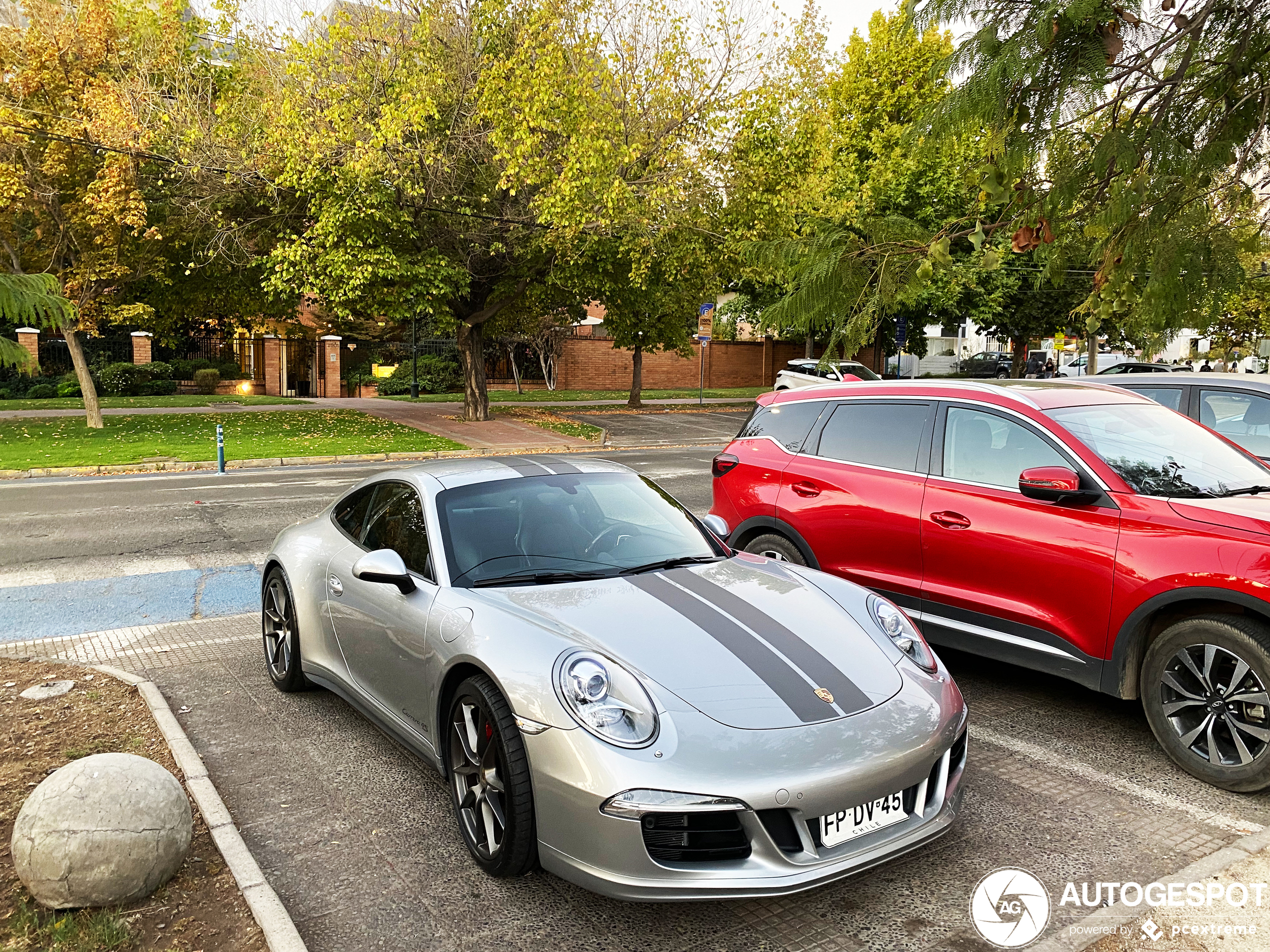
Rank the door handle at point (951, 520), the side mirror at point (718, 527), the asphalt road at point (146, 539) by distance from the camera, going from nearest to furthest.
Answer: the side mirror at point (718, 527)
the door handle at point (951, 520)
the asphalt road at point (146, 539)

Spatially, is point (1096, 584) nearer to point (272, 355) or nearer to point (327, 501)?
point (327, 501)

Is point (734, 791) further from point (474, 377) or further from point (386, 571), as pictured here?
point (474, 377)

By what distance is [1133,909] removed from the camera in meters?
3.33

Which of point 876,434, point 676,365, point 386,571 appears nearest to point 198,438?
point 876,434

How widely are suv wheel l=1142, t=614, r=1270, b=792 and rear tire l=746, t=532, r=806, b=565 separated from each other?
7.60 ft

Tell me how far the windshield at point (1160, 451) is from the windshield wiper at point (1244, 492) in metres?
0.01

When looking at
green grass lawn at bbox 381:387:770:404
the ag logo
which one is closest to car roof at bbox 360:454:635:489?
the ag logo

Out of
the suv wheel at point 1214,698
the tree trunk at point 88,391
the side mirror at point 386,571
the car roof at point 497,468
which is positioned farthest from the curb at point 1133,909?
the tree trunk at point 88,391

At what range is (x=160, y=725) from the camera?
15.7 feet

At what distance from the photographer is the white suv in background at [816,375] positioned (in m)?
6.79

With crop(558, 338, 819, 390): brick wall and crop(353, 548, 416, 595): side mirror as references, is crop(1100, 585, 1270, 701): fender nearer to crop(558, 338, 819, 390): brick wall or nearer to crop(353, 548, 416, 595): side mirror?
crop(353, 548, 416, 595): side mirror

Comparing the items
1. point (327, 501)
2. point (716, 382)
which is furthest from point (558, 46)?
point (716, 382)

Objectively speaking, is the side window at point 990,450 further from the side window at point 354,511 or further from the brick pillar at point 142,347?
the brick pillar at point 142,347

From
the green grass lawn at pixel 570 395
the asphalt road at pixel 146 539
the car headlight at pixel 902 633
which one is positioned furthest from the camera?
the green grass lawn at pixel 570 395
